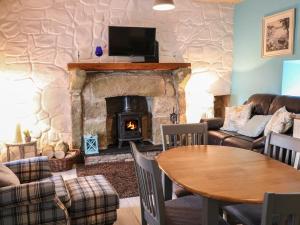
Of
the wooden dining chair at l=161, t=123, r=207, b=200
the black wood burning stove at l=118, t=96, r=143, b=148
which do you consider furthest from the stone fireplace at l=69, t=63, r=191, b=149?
the wooden dining chair at l=161, t=123, r=207, b=200

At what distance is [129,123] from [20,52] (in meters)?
1.97

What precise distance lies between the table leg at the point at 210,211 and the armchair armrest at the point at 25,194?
1.01m

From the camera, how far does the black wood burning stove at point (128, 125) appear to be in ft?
15.2

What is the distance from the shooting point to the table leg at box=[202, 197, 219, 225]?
1448 mm

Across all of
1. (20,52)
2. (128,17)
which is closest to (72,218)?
(20,52)

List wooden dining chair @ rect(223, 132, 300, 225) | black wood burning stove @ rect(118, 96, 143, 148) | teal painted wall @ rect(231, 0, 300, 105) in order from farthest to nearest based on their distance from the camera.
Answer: black wood burning stove @ rect(118, 96, 143, 148) → teal painted wall @ rect(231, 0, 300, 105) → wooden dining chair @ rect(223, 132, 300, 225)

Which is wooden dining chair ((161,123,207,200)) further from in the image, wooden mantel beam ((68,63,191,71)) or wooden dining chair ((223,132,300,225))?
wooden mantel beam ((68,63,191,71))

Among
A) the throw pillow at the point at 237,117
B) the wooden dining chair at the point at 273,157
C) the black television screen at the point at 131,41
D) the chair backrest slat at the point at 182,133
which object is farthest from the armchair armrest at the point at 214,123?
the wooden dining chair at the point at 273,157

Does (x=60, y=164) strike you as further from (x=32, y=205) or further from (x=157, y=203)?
(x=157, y=203)

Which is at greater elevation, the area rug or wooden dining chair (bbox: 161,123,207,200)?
wooden dining chair (bbox: 161,123,207,200)

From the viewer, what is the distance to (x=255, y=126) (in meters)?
3.78

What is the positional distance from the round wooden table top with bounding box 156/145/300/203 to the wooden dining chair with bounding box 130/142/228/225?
16cm

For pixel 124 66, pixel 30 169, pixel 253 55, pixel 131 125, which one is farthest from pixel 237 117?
pixel 30 169

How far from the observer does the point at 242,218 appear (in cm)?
175
